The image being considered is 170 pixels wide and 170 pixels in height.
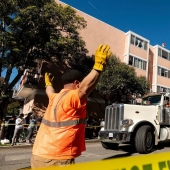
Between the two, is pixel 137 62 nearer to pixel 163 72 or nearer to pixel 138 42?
pixel 138 42

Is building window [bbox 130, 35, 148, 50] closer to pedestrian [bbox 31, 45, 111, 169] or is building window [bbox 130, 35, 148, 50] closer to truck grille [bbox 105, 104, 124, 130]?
truck grille [bbox 105, 104, 124, 130]

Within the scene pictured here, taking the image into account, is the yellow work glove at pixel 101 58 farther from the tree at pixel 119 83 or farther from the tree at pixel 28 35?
the tree at pixel 119 83

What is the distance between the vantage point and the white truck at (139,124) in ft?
27.0

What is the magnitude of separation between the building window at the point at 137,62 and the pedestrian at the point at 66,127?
2702 cm

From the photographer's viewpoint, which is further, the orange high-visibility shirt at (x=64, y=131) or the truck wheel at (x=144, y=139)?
the truck wheel at (x=144, y=139)

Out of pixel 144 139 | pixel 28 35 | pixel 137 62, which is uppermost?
pixel 137 62

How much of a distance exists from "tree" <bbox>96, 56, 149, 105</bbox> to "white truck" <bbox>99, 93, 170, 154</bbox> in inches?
398

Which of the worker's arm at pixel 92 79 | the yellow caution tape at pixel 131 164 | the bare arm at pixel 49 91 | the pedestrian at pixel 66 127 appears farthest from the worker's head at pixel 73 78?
the yellow caution tape at pixel 131 164

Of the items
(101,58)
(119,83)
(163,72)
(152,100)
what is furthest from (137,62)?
(101,58)

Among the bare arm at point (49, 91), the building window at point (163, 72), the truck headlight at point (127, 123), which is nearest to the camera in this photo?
the bare arm at point (49, 91)

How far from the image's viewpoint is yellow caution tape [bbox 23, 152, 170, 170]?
155 cm

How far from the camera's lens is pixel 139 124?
336 inches

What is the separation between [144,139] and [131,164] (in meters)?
6.68

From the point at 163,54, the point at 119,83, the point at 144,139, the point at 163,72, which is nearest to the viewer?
the point at 144,139
